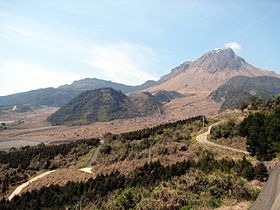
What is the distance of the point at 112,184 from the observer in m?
42.5

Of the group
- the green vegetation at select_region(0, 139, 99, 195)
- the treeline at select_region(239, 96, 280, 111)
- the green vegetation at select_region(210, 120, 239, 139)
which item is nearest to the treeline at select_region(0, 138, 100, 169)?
the green vegetation at select_region(0, 139, 99, 195)

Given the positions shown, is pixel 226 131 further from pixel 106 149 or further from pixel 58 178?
pixel 58 178

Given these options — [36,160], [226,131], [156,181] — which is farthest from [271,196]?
[36,160]

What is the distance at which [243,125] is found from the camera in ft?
198

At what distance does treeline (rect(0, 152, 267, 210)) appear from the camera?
1492 inches

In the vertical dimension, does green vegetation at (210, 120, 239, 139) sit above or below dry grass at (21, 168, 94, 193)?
above

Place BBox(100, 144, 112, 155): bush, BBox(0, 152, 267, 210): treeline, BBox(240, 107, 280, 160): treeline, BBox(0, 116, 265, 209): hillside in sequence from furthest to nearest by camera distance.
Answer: BBox(100, 144, 112, 155): bush → BBox(240, 107, 280, 160): treeline → BBox(0, 152, 267, 210): treeline → BBox(0, 116, 265, 209): hillside

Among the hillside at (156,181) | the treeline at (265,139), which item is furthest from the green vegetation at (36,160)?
the treeline at (265,139)

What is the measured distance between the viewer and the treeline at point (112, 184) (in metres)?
37.9

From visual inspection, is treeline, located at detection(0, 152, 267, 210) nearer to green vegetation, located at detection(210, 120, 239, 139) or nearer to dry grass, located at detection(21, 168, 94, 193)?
dry grass, located at detection(21, 168, 94, 193)

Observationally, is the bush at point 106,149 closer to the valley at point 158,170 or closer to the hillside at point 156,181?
the hillside at point 156,181

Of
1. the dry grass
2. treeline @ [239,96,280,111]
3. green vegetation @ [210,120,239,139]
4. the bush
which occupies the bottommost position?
the dry grass

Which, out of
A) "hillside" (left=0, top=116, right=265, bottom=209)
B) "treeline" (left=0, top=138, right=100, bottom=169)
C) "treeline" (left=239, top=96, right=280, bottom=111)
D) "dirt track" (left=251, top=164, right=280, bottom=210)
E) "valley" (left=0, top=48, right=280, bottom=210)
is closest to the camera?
"dirt track" (left=251, top=164, right=280, bottom=210)

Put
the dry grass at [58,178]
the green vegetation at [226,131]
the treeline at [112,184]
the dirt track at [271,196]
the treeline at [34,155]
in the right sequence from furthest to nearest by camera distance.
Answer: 1. the treeline at [34,155]
2. the green vegetation at [226,131]
3. the dry grass at [58,178]
4. the treeline at [112,184]
5. the dirt track at [271,196]
